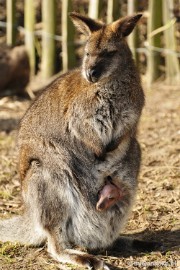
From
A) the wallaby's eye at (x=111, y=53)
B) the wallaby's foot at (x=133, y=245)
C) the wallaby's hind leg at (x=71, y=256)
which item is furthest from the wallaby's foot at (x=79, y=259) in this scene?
the wallaby's eye at (x=111, y=53)

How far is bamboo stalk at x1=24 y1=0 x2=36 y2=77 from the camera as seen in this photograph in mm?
9445

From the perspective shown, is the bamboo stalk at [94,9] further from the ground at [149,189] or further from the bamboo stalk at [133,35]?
the ground at [149,189]

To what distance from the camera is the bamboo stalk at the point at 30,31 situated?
9.45 metres

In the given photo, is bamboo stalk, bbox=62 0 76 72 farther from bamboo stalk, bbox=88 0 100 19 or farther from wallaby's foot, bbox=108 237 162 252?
wallaby's foot, bbox=108 237 162 252

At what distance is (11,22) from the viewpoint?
971 cm

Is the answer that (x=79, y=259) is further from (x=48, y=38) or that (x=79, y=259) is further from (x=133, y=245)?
(x=48, y=38)

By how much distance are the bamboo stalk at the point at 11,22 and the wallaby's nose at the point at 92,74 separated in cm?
509

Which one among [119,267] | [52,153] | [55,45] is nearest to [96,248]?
[119,267]

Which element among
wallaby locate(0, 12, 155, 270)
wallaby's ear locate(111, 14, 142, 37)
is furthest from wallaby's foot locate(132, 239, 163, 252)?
wallaby's ear locate(111, 14, 142, 37)

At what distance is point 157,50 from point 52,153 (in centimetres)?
442

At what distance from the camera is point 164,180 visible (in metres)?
6.45

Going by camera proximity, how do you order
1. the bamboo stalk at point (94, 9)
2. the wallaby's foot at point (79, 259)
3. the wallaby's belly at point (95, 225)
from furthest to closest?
the bamboo stalk at point (94, 9), the wallaby's belly at point (95, 225), the wallaby's foot at point (79, 259)

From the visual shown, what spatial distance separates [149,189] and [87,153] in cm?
161

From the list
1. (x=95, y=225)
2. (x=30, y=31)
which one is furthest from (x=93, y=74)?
(x=30, y=31)
